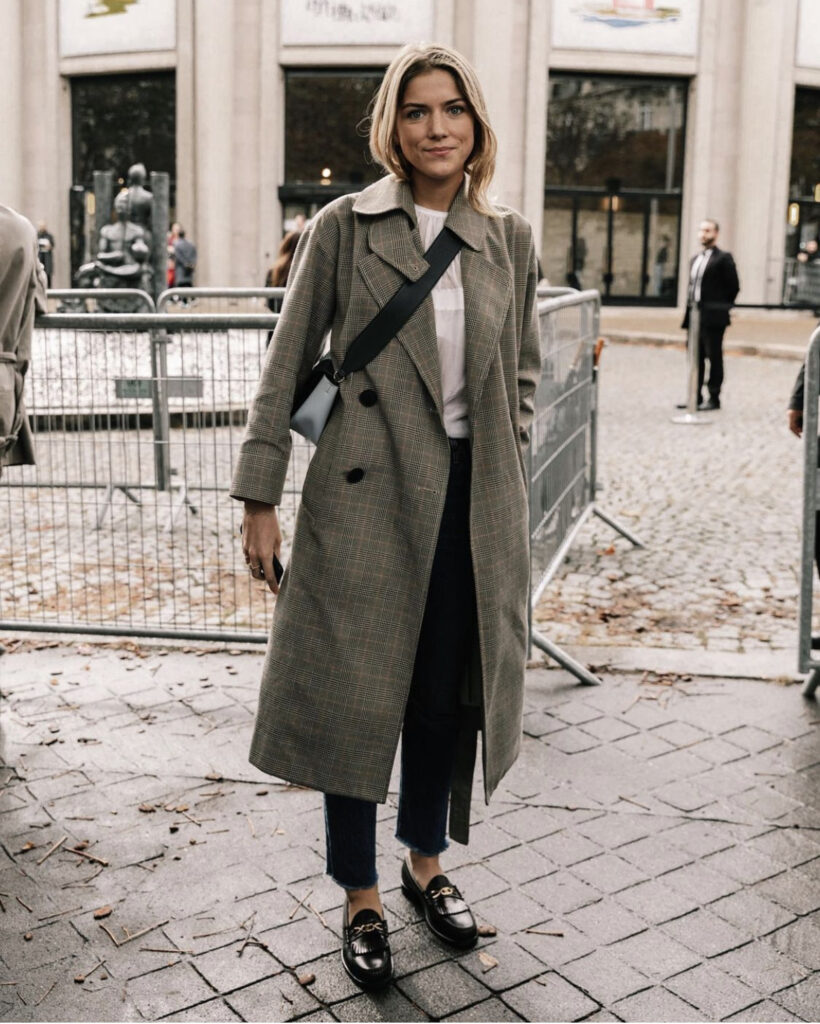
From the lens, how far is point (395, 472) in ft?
9.80

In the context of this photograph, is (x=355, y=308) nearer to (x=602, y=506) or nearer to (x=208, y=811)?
(x=208, y=811)

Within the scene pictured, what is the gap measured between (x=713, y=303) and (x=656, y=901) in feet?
38.3

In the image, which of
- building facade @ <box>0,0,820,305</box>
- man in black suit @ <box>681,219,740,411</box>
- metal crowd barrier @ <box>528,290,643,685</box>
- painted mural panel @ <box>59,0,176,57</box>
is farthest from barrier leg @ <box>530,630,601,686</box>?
painted mural panel @ <box>59,0,176,57</box>

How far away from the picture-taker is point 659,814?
13.4 feet

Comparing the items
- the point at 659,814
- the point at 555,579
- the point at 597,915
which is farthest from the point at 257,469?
the point at 555,579

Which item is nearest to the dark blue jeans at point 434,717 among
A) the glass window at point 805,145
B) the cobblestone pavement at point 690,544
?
the cobblestone pavement at point 690,544

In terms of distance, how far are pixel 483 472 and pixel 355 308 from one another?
1.58ft

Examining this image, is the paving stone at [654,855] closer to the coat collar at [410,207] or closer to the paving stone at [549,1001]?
the paving stone at [549,1001]

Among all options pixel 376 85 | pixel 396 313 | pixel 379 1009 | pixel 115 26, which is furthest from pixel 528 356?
pixel 115 26

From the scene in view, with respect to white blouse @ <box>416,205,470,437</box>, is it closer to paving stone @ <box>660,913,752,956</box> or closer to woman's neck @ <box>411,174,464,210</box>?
woman's neck @ <box>411,174,464,210</box>

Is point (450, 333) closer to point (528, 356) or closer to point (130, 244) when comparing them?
point (528, 356)

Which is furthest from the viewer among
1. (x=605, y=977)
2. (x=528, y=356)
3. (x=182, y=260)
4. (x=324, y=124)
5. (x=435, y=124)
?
(x=324, y=124)

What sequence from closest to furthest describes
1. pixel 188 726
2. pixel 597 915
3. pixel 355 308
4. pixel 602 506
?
pixel 355 308
pixel 597 915
pixel 188 726
pixel 602 506

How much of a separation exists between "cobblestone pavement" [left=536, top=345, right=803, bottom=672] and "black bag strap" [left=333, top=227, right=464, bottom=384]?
3.18 meters
